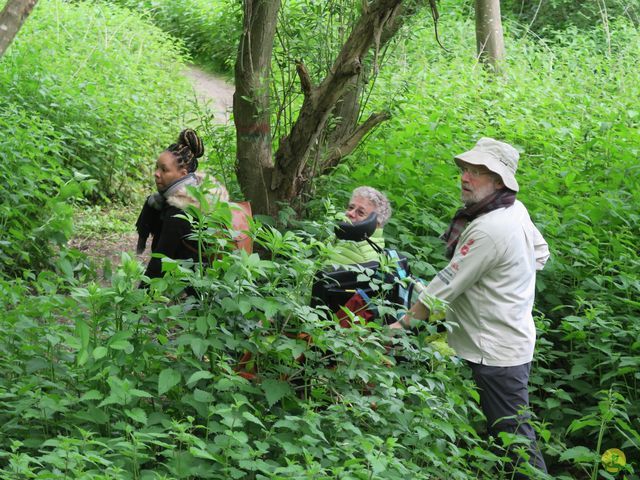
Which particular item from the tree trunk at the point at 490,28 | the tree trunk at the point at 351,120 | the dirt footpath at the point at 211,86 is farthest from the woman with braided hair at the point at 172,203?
the dirt footpath at the point at 211,86

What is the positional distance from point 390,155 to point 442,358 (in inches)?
151

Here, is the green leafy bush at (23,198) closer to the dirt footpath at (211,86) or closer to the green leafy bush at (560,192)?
the green leafy bush at (560,192)

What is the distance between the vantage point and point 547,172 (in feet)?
26.1

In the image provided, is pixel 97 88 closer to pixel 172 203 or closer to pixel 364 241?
pixel 172 203

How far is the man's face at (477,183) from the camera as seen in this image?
4934 millimetres

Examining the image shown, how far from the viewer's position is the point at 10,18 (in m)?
6.77

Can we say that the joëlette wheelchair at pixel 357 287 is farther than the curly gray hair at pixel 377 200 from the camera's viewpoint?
No

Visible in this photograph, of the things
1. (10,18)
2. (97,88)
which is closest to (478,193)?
(10,18)

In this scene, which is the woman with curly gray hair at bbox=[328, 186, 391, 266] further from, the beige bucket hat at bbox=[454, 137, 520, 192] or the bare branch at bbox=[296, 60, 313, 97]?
the bare branch at bbox=[296, 60, 313, 97]

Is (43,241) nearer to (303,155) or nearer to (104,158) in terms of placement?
(303,155)

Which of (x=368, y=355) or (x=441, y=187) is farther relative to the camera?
(x=441, y=187)

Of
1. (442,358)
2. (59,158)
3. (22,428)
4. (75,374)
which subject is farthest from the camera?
(59,158)

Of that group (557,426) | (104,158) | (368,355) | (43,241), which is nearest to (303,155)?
(43,241)

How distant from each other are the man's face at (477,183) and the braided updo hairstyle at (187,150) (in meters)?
1.74
